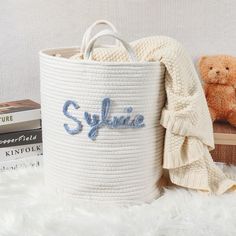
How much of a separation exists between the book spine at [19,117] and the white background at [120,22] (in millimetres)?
295

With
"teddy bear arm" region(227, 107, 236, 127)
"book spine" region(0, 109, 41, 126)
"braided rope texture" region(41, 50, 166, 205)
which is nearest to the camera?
"braided rope texture" region(41, 50, 166, 205)

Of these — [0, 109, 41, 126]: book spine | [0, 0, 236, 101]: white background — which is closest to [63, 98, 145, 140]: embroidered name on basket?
[0, 109, 41, 126]: book spine

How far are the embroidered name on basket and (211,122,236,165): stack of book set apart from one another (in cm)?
34

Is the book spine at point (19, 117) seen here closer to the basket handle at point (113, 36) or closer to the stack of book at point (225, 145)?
the basket handle at point (113, 36)

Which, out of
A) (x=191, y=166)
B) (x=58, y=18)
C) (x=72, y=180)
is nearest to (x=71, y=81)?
(x=72, y=180)

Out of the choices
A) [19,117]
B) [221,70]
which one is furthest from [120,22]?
[19,117]

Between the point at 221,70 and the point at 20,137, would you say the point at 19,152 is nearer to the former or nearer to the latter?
the point at 20,137

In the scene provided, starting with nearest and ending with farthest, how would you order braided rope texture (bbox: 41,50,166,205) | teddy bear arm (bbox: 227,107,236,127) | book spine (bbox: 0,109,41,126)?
braided rope texture (bbox: 41,50,166,205)
book spine (bbox: 0,109,41,126)
teddy bear arm (bbox: 227,107,236,127)

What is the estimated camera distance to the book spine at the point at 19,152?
103cm

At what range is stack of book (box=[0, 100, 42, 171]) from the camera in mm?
1024

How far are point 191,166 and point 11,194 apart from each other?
38 centimetres

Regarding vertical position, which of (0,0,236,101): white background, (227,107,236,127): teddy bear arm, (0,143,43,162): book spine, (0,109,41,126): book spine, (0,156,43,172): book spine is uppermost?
(0,0,236,101): white background

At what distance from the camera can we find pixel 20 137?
1036mm

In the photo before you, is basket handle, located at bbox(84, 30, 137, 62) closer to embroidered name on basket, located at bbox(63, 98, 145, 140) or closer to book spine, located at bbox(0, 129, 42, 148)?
embroidered name on basket, located at bbox(63, 98, 145, 140)
